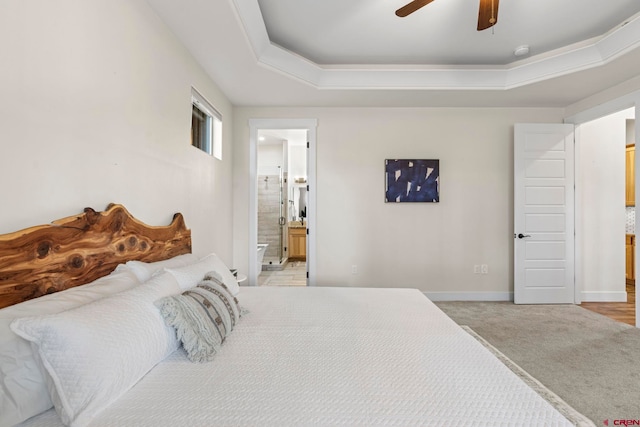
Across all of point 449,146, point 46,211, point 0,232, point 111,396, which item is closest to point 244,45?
point 46,211

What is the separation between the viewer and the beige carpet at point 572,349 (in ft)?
6.13

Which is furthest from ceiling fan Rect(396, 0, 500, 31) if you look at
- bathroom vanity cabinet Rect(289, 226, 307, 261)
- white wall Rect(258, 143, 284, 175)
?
bathroom vanity cabinet Rect(289, 226, 307, 261)

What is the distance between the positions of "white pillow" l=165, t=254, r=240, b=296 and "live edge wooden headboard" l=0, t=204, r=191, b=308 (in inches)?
11.8

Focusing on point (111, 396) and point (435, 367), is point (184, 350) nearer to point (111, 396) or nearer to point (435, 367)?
point (111, 396)

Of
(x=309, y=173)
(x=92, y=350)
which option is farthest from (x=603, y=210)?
(x=92, y=350)

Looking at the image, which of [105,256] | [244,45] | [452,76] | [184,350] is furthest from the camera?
[452,76]

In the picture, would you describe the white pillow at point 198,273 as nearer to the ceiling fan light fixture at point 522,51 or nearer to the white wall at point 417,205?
the white wall at point 417,205

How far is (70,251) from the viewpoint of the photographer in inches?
49.8

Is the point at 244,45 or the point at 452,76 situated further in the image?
the point at 452,76

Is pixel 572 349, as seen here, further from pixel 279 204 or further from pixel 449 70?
pixel 279 204

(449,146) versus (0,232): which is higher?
(449,146)

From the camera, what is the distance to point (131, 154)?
175 cm

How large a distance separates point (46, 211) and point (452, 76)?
361cm

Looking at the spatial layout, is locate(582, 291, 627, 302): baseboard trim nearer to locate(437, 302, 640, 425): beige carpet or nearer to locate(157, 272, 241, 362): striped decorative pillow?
locate(437, 302, 640, 425): beige carpet
